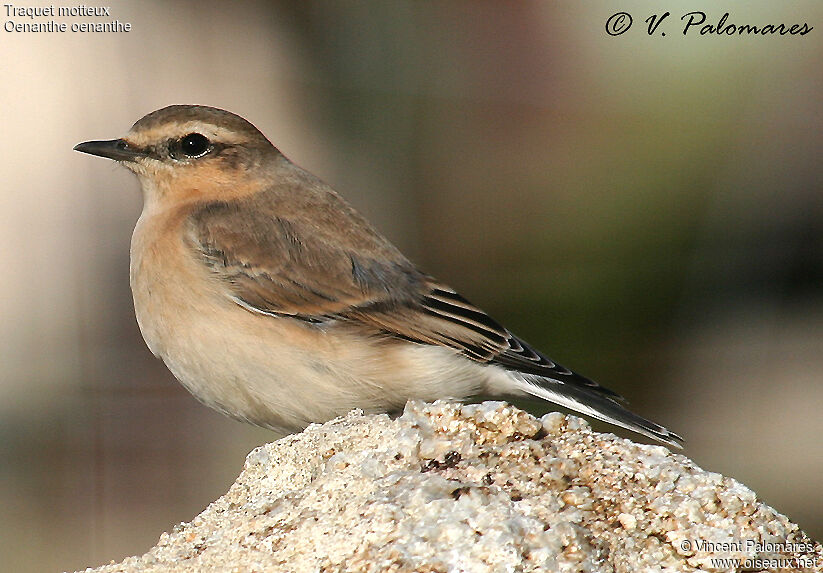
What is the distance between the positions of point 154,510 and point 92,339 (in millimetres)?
1737

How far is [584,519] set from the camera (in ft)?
10.5

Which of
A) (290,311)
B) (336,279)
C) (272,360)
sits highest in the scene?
(336,279)

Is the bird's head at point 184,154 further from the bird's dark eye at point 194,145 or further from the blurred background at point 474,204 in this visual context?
the blurred background at point 474,204

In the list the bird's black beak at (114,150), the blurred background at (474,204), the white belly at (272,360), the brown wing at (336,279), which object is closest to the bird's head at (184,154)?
the bird's black beak at (114,150)

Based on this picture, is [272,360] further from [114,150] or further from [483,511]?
[483,511]

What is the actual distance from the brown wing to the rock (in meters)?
1.71

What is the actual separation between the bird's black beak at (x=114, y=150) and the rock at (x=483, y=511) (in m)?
2.73

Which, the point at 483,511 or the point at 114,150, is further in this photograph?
the point at 114,150

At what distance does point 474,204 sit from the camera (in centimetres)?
1152

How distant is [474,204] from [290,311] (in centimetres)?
630

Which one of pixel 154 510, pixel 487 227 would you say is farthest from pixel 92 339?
pixel 487 227

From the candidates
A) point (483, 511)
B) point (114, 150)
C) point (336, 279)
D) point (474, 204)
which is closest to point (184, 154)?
point (114, 150)

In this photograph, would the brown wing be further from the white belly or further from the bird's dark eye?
the bird's dark eye

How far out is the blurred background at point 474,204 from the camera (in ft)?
31.4
